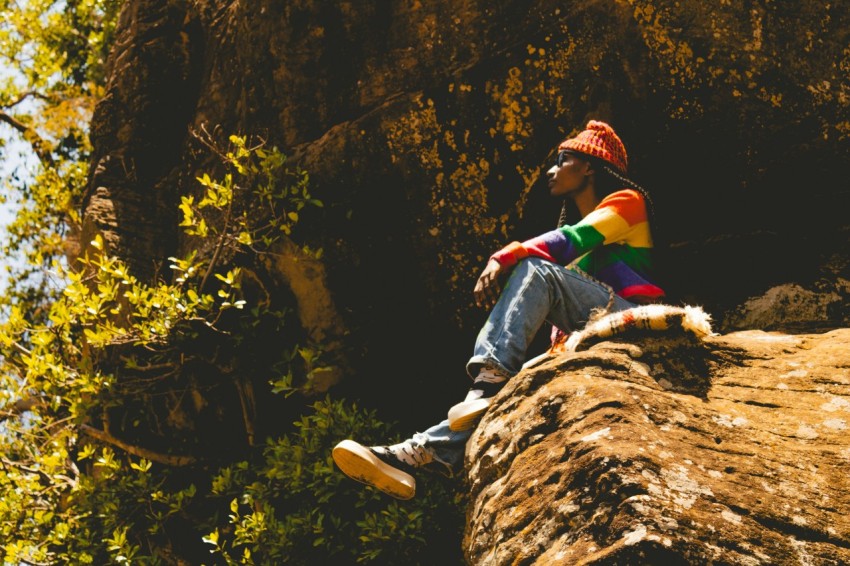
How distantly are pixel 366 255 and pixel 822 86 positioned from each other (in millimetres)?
3083

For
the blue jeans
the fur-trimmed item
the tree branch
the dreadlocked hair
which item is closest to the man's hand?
the blue jeans

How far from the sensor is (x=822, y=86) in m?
5.57

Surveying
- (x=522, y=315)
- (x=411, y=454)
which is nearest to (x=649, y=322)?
(x=522, y=315)

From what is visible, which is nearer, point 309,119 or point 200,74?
point 309,119

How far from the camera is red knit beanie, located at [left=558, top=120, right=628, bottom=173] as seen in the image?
524 cm

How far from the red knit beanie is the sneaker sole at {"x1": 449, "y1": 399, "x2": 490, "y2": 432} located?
1.77 m

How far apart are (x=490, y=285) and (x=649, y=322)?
2.80 feet

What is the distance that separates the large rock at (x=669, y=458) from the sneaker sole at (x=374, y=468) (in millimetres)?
379

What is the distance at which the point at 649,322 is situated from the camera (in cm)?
408

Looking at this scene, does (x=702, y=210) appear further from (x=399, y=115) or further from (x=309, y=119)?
(x=309, y=119)

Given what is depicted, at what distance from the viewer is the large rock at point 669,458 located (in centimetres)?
298

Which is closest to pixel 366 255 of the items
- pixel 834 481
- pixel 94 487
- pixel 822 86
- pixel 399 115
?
pixel 399 115

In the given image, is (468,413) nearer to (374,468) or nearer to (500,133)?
(374,468)

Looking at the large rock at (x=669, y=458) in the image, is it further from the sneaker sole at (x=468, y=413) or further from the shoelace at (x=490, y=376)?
the shoelace at (x=490, y=376)
